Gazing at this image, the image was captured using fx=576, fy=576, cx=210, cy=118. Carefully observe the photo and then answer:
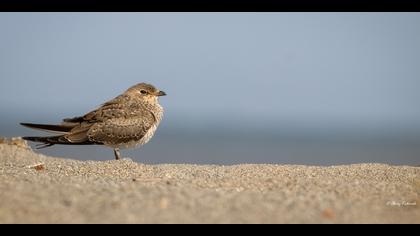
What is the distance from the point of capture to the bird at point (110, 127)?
11125 millimetres

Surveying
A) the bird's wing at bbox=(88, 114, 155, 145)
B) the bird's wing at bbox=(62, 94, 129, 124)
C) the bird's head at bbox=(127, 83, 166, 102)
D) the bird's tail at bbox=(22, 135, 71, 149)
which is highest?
the bird's head at bbox=(127, 83, 166, 102)

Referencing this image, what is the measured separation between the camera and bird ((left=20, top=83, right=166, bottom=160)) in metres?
11.1

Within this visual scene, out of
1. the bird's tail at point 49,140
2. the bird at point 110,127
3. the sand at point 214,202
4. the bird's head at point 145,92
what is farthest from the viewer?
the bird's head at point 145,92

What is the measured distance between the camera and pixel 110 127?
440 inches

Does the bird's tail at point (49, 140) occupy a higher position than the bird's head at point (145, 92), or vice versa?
the bird's head at point (145, 92)

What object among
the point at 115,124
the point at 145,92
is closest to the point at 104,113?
the point at 115,124

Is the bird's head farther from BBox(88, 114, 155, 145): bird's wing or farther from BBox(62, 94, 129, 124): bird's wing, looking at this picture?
BBox(88, 114, 155, 145): bird's wing

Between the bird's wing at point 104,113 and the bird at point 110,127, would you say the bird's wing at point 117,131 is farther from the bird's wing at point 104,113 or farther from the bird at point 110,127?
the bird's wing at point 104,113

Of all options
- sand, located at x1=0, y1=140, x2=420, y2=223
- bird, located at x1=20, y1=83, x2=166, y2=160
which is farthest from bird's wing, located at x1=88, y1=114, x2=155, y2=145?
sand, located at x1=0, y1=140, x2=420, y2=223

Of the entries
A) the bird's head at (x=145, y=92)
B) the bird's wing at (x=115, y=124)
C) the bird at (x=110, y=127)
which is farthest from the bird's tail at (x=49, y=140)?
the bird's head at (x=145, y=92)

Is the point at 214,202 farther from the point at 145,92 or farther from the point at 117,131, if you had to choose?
the point at 145,92
